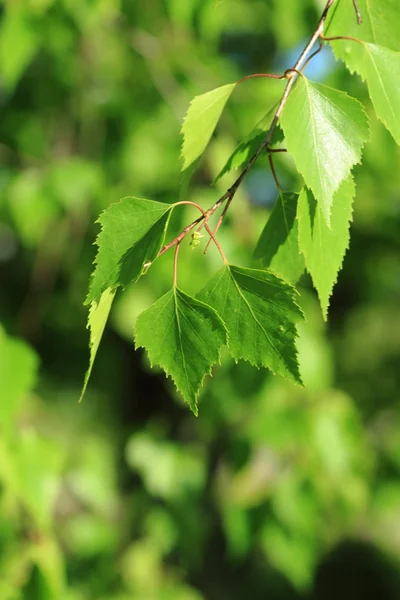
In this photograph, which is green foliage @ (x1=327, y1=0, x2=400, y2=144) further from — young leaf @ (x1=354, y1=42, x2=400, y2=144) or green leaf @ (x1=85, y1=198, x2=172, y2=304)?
green leaf @ (x1=85, y1=198, x2=172, y2=304)

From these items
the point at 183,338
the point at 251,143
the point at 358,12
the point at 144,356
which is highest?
the point at 358,12

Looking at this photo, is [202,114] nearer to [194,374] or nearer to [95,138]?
[194,374]

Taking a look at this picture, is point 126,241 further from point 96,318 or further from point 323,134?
point 323,134

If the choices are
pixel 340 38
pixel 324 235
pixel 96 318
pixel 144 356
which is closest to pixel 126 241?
pixel 96 318

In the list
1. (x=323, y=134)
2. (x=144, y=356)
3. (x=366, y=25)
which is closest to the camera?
(x=323, y=134)

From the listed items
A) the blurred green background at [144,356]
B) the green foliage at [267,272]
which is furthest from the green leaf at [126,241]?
the blurred green background at [144,356]

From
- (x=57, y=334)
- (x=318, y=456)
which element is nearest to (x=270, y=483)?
(x=318, y=456)
